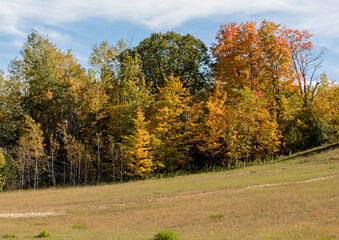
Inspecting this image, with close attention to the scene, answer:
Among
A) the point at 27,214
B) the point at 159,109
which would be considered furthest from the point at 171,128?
the point at 27,214

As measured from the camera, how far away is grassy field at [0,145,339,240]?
1287 cm

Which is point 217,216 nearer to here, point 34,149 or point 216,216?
point 216,216

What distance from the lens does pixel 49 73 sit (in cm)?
4969

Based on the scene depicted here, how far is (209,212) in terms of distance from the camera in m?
17.7

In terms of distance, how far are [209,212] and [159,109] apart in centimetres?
2669

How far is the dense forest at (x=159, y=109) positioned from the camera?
1681 inches

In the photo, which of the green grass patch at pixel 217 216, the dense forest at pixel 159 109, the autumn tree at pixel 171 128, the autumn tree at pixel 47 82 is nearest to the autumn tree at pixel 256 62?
the dense forest at pixel 159 109

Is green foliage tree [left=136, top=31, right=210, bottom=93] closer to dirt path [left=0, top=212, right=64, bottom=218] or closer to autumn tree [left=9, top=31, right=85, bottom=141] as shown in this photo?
autumn tree [left=9, top=31, right=85, bottom=141]

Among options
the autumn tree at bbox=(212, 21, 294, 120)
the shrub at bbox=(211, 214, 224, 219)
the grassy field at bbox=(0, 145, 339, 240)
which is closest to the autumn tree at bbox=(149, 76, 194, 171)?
the autumn tree at bbox=(212, 21, 294, 120)

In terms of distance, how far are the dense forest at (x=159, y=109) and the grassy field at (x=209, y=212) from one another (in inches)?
623

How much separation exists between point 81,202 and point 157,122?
20526mm

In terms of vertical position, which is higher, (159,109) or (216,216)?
(159,109)

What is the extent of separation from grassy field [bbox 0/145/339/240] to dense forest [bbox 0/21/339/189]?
623 inches

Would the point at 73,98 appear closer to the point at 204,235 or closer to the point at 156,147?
the point at 156,147
